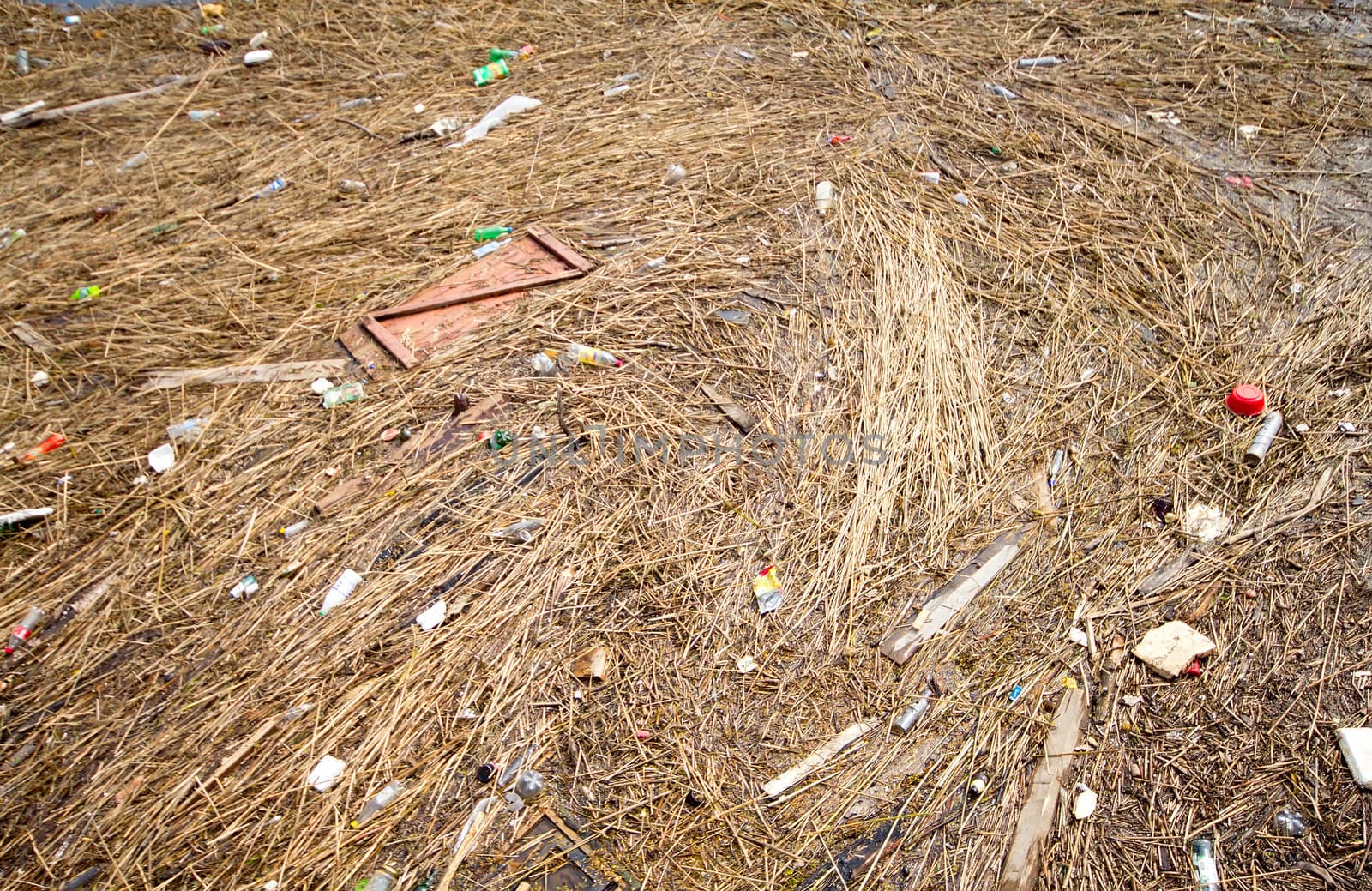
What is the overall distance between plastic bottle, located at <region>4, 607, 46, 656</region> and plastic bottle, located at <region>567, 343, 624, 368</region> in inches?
72.5

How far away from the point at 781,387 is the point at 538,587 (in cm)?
112

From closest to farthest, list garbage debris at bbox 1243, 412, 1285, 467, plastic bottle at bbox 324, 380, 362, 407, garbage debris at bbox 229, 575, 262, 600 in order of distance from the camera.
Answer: garbage debris at bbox 229, 575, 262, 600, garbage debris at bbox 1243, 412, 1285, 467, plastic bottle at bbox 324, 380, 362, 407

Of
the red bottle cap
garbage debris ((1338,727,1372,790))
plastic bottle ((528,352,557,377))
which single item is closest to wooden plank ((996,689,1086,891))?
garbage debris ((1338,727,1372,790))

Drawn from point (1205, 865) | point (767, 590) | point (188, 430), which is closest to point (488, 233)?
point (188, 430)

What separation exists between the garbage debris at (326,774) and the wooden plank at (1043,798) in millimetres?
1646

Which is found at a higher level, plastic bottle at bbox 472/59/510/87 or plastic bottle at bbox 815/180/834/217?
plastic bottle at bbox 472/59/510/87

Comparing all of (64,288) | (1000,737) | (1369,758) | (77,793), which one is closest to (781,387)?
(1000,737)

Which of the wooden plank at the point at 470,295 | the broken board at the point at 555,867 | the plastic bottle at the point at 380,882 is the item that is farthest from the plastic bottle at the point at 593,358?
the plastic bottle at the point at 380,882

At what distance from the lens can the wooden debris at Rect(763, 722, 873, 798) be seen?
7.25 feet

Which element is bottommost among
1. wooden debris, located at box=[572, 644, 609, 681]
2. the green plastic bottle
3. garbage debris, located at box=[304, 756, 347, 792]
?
garbage debris, located at box=[304, 756, 347, 792]

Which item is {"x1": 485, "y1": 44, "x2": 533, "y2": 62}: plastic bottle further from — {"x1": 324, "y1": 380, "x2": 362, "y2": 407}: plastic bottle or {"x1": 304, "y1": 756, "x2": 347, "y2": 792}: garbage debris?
{"x1": 304, "y1": 756, "x2": 347, "y2": 792}: garbage debris

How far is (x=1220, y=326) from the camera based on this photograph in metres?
3.26

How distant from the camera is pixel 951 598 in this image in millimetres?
2553

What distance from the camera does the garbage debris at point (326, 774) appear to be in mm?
2254
